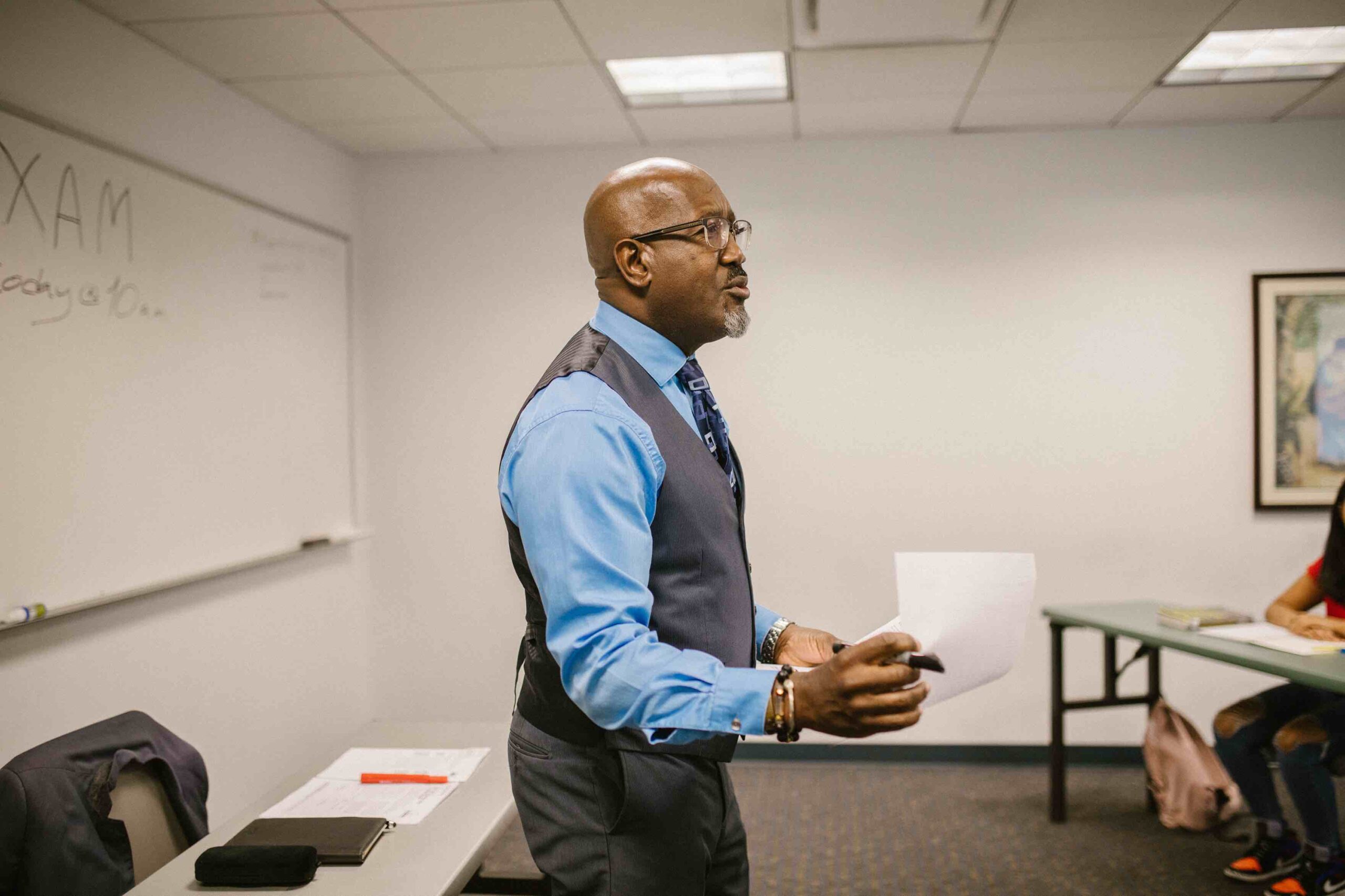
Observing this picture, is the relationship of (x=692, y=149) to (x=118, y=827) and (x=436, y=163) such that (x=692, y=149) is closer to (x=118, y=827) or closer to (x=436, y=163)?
(x=436, y=163)

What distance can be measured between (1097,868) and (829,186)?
257cm

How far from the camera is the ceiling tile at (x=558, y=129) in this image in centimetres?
332

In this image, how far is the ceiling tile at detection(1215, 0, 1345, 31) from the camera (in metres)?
2.48

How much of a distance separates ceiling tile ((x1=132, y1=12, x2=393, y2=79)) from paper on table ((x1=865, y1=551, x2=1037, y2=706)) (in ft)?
7.72

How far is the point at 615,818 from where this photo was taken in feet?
3.47

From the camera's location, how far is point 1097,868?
8.79ft

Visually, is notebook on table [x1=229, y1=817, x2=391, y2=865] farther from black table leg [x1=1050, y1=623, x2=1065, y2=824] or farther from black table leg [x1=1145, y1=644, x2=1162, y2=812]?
black table leg [x1=1145, y1=644, x2=1162, y2=812]

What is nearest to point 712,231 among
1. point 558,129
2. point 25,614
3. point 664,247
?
point 664,247

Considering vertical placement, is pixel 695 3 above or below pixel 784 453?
above

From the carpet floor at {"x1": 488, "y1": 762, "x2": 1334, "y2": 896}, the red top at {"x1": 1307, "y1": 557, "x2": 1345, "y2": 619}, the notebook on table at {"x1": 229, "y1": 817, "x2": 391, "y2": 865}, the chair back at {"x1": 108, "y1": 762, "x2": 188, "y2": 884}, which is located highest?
the red top at {"x1": 1307, "y1": 557, "x2": 1345, "y2": 619}

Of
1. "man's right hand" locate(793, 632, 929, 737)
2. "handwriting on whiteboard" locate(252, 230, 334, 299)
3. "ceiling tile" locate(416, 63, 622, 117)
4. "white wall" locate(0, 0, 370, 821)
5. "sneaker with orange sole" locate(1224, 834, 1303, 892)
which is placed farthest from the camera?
"handwriting on whiteboard" locate(252, 230, 334, 299)

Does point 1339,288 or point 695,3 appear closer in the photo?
point 695,3

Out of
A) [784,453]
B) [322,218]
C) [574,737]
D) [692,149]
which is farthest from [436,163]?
[574,737]

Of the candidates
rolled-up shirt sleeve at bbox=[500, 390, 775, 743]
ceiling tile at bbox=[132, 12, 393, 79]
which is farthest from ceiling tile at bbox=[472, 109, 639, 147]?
rolled-up shirt sleeve at bbox=[500, 390, 775, 743]
